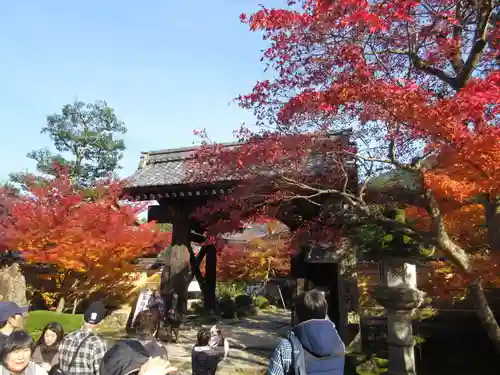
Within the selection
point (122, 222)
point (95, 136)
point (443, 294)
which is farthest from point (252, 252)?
point (95, 136)

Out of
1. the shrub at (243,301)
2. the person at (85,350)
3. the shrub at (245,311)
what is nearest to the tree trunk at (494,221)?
the person at (85,350)

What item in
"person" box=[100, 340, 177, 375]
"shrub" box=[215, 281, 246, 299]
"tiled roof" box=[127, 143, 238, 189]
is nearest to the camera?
"person" box=[100, 340, 177, 375]

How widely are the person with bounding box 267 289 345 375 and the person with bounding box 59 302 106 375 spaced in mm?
1698

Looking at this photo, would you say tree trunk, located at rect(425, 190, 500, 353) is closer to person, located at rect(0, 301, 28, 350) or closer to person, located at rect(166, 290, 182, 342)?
person, located at rect(0, 301, 28, 350)

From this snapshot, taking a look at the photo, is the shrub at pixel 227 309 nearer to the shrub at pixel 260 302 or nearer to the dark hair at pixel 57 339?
the shrub at pixel 260 302

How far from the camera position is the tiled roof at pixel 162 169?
1031 centimetres

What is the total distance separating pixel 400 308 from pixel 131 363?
17.0 ft

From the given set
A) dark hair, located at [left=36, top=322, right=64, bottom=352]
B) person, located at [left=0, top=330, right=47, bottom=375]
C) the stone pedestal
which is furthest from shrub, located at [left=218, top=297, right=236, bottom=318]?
person, located at [left=0, top=330, right=47, bottom=375]

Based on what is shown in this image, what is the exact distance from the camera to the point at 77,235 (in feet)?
36.1

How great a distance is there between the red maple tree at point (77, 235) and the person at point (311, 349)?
9896 mm

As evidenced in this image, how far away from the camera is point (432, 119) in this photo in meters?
5.04

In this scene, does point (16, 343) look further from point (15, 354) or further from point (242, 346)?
point (242, 346)

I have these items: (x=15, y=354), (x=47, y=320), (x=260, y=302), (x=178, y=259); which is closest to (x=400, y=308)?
(x=15, y=354)

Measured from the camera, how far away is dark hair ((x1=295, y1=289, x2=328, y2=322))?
7.75 ft
